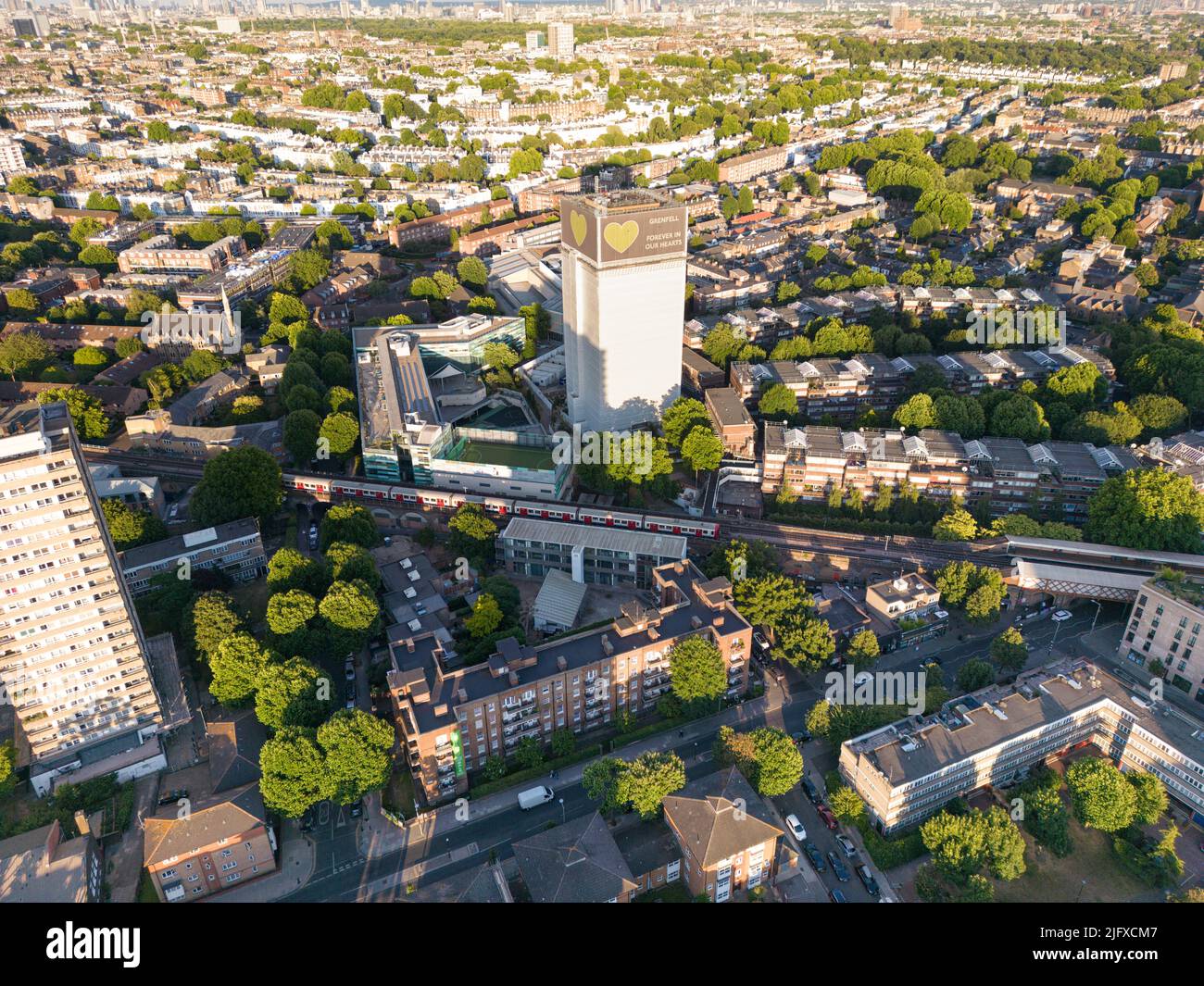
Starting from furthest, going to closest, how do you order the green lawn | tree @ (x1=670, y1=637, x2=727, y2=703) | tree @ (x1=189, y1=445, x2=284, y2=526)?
tree @ (x1=189, y1=445, x2=284, y2=526)
tree @ (x1=670, y1=637, x2=727, y2=703)
the green lawn

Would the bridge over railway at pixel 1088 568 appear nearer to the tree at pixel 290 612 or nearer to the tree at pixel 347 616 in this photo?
the tree at pixel 347 616

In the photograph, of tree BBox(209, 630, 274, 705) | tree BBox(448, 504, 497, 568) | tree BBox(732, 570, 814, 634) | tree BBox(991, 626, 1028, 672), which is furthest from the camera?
tree BBox(448, 504, 497, 568)

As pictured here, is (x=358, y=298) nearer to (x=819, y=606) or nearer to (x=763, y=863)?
(x=819, y=606)

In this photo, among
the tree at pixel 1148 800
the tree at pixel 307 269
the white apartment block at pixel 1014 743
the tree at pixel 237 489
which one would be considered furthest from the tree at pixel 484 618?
the tree at pixel 307 269

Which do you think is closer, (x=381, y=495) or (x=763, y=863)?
(x=763, y=863)

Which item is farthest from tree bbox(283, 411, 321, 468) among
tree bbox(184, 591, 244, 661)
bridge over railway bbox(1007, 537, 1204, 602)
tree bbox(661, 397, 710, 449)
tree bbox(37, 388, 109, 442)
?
bridge over railway bbox(1007, 537, 1204, 602)

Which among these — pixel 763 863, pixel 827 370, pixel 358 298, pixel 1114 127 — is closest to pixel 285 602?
pixel 763 863

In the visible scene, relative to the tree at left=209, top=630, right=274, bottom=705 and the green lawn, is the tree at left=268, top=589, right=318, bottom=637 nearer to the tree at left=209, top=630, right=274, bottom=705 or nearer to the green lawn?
the tree at left=209, top=630, right=274, bottom=705
